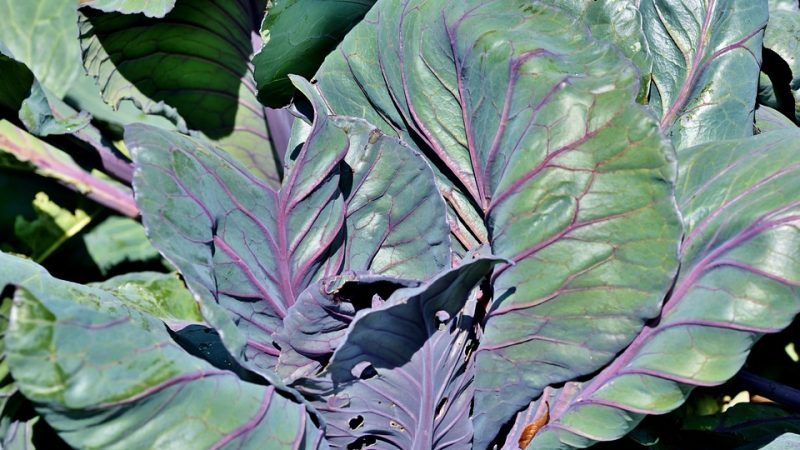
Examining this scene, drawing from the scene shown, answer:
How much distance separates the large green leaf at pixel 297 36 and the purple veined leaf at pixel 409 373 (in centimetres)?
A: 83

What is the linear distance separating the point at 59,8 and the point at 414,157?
1.66 meters

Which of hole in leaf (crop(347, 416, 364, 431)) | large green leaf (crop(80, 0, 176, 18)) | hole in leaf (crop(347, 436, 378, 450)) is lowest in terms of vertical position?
hole in leaf (crop(347, 436, 378, 450))

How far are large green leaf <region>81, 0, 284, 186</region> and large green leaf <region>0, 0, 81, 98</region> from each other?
40cm

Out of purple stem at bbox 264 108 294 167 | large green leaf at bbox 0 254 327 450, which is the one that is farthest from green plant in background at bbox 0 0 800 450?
purple stem at bbox 264 108 294 167

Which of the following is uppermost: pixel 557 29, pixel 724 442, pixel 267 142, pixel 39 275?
pixel 557 29

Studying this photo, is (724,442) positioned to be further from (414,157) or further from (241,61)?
(241,61)

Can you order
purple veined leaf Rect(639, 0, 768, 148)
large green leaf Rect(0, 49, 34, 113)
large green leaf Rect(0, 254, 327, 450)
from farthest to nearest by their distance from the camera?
large green leaf Rect(0, 49, 34, 113)
purple veined leaf Rect(639, 0, 768, 148)
large green leaf Rect(0, 254, 327, 450)

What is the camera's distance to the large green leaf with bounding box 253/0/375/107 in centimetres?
198

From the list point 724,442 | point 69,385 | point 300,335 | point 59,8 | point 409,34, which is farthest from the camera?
point 59,8

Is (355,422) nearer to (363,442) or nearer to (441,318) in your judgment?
(363,442)

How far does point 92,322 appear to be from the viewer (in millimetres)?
1275

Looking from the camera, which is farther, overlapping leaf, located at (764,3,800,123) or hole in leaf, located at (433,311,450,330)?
overlapping leaf, located at (764,3,800,123)

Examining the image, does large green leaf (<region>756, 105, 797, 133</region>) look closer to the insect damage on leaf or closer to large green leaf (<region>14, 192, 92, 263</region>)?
the insect damage on leaf

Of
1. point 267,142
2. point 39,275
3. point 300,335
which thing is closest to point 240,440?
point 300,335
